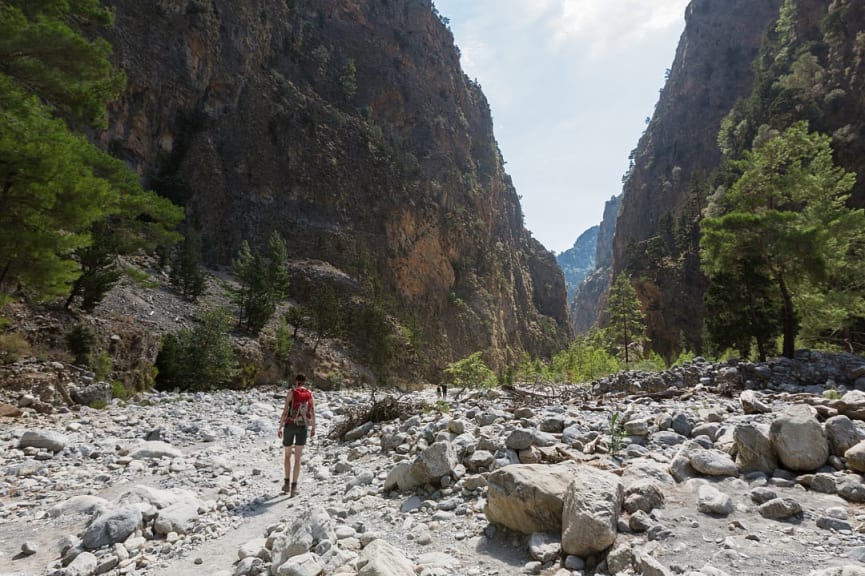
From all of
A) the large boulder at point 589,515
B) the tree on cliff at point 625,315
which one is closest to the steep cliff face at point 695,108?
the tree on cliff at point 625,315

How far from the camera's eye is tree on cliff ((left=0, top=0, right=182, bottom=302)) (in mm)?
8141

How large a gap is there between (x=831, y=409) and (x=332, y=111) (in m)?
58.9

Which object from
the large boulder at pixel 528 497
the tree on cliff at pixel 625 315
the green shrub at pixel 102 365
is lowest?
the large boulder at pixel 528 497

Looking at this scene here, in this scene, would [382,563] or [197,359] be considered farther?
[197,359]

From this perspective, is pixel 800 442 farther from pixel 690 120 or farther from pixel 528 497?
pixel 690 120

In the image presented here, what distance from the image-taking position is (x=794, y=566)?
2.51 meters

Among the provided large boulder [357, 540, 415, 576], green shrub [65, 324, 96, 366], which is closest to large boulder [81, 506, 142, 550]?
large boulder [357, 540, 415, 576]

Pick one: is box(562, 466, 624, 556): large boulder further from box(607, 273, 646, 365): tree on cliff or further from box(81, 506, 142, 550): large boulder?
box(607, 273, 646, 365): tree on cliff

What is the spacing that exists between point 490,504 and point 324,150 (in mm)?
→ 52881

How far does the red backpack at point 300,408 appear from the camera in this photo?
6184mm

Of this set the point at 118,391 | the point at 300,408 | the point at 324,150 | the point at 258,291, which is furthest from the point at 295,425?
the point at 324,150

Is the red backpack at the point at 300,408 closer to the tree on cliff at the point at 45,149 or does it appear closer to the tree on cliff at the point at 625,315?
the tree on cliff at the point at 45,149

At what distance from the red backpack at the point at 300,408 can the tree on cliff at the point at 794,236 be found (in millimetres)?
15944

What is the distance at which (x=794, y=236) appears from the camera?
→ 14109 mm
